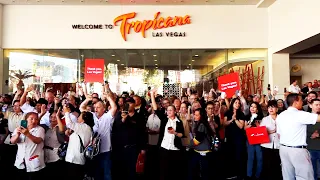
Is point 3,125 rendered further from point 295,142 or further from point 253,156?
point 295,142

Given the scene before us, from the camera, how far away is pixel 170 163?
546cm

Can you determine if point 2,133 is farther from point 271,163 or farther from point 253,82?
point 253,82

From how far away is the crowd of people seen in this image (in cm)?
454

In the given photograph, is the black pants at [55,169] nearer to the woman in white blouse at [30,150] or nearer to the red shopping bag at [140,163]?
the woman in white blouse at [30,150]

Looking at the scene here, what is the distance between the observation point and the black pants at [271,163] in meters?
6.06

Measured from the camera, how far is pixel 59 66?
14.3m

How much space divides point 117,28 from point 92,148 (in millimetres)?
9967

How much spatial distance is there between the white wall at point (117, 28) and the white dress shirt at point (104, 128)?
8962 mm

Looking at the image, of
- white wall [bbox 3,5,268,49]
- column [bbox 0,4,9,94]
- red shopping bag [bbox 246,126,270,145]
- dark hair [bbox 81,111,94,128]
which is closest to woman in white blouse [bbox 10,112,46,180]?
dark hair [bbox 81,111,94,128]

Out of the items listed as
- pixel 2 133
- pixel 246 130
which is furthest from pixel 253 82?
pixel 2 133

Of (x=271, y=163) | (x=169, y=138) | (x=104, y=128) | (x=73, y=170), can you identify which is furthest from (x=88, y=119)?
(x=271, y=163)

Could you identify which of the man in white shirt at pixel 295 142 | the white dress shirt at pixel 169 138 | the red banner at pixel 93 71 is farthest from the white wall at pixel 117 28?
the man in white shirt at pixel 295 142

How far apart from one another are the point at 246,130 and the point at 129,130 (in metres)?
2.38

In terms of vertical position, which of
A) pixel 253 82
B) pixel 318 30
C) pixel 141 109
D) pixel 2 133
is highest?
pixel 318 30
